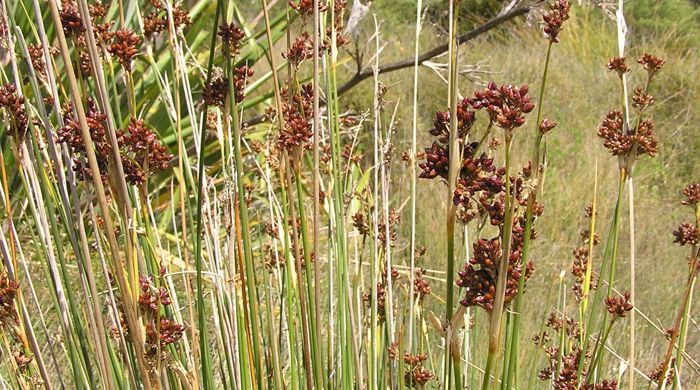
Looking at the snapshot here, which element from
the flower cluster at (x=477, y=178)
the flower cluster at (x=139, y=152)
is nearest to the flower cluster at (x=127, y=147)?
the flower cluster at (x=139, y=152)

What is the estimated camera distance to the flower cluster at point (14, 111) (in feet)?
2.32

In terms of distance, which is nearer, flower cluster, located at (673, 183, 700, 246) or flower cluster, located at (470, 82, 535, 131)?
flower cluster, located at (470, 82, 535, 131)

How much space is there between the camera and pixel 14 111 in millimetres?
727

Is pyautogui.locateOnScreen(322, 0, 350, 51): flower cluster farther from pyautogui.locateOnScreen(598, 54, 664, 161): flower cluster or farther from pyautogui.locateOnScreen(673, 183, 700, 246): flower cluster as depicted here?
pyautogui.locateOnScreen(673, 183, 700, 246): flower cluster

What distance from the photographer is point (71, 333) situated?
844 millimetres

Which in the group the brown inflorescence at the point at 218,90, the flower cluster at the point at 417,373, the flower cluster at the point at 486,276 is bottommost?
the flower cluster at the point at 417,373

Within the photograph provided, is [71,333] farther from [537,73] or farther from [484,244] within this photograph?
[537,73]

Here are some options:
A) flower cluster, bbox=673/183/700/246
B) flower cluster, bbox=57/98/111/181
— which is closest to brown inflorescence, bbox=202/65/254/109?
flower cluster, bbox=57/98/111/181

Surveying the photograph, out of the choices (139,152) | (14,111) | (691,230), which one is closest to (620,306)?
(691,230)

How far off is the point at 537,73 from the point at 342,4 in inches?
156

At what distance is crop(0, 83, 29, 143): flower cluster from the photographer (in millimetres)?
706

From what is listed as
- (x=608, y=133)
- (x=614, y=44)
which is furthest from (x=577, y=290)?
(x=614, y=44)

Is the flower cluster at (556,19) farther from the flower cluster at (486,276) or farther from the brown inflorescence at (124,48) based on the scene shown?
the brown inflorescence at (124,48)

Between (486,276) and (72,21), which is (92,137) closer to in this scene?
(72,21)
